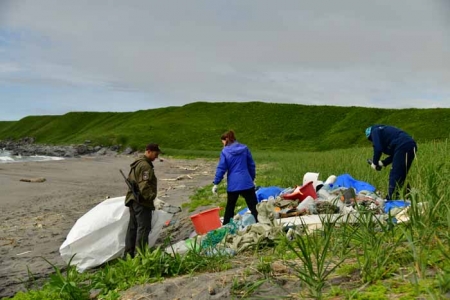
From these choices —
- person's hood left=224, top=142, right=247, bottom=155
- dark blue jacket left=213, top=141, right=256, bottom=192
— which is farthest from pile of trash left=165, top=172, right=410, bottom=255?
person's hood left=224, top=142, right=247, bottom=155

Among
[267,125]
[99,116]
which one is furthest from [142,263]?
[99,116]

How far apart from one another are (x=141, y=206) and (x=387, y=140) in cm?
462

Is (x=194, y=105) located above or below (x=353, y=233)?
above

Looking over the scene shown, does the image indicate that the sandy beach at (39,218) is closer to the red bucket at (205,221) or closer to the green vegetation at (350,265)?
the red bucket at (205,221)

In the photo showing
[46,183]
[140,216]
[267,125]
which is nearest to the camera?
[140,216]

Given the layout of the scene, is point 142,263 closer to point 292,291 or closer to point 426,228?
point 292,291

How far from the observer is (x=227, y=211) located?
750 centimetres

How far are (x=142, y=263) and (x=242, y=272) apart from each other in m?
1.16

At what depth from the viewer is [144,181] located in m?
6.21

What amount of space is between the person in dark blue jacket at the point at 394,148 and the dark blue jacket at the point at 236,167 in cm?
233

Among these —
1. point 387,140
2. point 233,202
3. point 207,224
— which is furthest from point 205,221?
point 387,140

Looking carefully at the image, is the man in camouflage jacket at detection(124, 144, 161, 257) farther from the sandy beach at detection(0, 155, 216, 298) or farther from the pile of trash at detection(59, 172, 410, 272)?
the sandy beach at detection(0, 155, 216, 298)

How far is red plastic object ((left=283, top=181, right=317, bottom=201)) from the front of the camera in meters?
7.20

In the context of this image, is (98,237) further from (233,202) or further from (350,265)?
(350,265)
